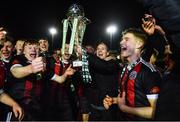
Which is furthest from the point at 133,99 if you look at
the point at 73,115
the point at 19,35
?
the point at 19,35

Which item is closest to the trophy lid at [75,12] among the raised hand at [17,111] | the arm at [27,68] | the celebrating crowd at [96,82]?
the celebrating crowd at [96,82]

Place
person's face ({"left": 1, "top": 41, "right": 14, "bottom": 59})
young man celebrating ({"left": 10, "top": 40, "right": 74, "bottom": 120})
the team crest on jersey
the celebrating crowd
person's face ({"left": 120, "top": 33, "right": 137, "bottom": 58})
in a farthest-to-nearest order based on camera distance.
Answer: person's face ({"left": 1, "top": 41, "right": 14, "bottom": 59}) < young man celebrating ({"left": 10, "top": 40, "right": 74, "bottom": 120}) < person's face ({"left": 120, "top": 33, "right": 137, "bottom": 58}) < the team crest on jersey < the celebrating crowd

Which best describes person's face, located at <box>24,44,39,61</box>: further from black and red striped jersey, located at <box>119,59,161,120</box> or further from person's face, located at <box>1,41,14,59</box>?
black and red striped jersey, located at <box>119,59,161,120</box>

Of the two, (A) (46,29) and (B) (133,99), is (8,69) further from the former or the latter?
(A) (46,29)

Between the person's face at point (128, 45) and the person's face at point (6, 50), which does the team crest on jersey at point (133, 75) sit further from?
the person's face at point (6, 50)

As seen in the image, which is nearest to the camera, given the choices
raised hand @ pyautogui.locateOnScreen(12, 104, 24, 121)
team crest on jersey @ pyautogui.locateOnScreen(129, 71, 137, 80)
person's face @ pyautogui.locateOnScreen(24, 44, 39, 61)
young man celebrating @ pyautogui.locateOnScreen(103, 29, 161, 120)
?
young man celebrating @ pyautogui.locateOnScreen(103, 29, 161, 120)

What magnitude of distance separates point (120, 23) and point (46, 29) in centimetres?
755

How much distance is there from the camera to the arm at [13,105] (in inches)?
209

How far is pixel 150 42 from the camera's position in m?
5.45

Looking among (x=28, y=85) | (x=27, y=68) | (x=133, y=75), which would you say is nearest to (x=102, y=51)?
(x=28, y=85)

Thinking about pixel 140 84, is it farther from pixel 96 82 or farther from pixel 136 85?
pixel 96 82

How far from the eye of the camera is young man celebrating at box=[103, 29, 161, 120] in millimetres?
4219

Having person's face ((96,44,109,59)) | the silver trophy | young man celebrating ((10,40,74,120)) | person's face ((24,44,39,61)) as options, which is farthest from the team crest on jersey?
person's face ((96,44,109,59))

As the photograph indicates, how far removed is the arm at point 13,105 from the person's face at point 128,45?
70.0 inches
